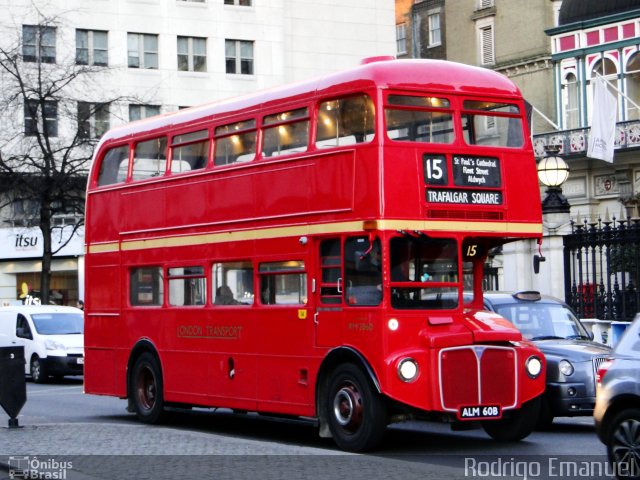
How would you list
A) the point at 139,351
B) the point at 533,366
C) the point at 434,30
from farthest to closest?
the point at 434,30 < the point at 139,351 < the point at 533,366

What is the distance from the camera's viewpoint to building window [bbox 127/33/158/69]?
61.3 m

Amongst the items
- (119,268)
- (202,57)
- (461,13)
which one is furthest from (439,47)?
(119,268)

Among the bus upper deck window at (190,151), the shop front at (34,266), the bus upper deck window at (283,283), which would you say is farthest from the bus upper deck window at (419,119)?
the shop front at (34,266)

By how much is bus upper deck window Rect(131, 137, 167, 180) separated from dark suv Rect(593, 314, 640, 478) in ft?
30.4

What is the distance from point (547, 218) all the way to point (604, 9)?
2289cm

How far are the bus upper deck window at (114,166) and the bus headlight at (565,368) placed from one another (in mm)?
7366

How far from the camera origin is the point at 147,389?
19297 mm

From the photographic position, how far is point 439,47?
2431 inches

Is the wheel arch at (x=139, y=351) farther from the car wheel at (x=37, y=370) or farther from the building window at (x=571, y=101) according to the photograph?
the building window at (x=571, y=101)

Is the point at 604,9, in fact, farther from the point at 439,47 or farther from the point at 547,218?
the point at 547,218

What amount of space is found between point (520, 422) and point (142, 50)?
161ft

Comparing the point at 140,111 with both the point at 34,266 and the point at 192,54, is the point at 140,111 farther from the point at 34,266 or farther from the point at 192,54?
the point at 34,266

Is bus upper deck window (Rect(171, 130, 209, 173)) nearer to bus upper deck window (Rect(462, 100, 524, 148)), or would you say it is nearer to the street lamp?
bus upper deck window (Rect(462, 100, 524, 148))

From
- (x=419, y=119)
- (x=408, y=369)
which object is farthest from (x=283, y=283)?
(x=419, y=119)
